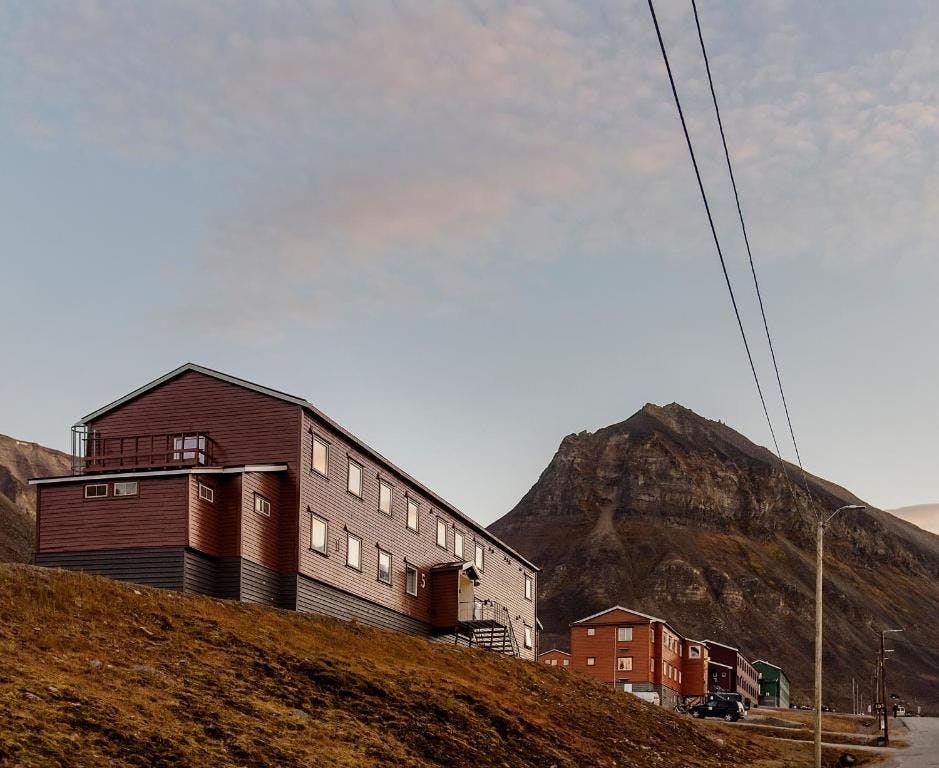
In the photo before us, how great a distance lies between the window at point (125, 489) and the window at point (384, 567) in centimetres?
1479

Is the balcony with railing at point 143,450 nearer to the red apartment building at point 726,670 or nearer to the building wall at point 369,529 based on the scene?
the building wall at point 369,529

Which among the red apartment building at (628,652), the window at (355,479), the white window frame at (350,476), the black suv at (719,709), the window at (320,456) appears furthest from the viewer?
the red apartment building at (628,652)

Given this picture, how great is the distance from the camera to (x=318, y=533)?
53375 mm

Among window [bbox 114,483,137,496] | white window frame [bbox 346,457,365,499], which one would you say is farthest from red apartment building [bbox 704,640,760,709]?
window [bbox 114,483,137,496]

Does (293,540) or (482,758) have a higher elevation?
(293,540)

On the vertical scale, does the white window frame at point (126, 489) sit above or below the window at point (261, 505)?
above

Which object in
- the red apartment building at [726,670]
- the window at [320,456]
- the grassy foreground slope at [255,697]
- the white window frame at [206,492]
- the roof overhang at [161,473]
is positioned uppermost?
the window at [320,456]

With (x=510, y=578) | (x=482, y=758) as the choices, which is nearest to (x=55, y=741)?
(x=482, y=758)

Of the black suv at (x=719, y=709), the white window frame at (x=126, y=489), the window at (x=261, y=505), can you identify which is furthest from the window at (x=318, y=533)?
the black suv at (x=719, y=709)

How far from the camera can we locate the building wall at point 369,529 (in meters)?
52.7

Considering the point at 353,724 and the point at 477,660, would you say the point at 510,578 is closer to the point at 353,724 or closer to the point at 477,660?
the point at 477,660

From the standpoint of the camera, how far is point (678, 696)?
13100cm

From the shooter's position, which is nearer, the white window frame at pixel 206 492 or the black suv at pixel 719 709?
the white window frame at pixel 206 492

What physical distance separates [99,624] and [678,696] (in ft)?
344
